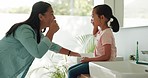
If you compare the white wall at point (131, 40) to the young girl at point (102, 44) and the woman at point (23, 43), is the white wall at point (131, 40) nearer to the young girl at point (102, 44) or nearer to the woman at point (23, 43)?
the young girl at point (102, 44)

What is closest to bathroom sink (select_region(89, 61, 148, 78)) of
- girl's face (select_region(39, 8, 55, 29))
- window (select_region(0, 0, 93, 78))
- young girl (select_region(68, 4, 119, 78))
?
young girl (select_region(68, 4, 119, 78))

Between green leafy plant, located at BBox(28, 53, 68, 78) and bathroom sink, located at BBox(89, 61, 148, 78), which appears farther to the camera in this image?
green leafy plant, located at BBox(28, 53, 68, 78)

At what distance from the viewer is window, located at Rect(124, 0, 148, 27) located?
1970mm

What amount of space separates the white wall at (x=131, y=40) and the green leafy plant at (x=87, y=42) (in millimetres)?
360

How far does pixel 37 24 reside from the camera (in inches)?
63.0

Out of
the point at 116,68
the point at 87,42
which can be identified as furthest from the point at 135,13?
the point at 87,42

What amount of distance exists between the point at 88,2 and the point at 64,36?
24.7 inches

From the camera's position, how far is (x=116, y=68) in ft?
5.64

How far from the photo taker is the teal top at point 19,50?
1488mm

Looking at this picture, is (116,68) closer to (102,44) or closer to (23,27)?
(102,44)

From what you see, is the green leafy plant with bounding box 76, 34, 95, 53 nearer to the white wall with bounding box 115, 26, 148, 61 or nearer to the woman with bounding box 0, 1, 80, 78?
the white wall with bounding box 115, 26, 148, 61

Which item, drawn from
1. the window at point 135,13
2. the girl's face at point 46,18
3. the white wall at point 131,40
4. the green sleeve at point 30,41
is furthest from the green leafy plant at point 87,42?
the green sleeve at point 30,41

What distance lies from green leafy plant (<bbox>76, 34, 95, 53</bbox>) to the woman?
128cm

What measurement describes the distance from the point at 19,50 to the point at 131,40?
1.14 meters
